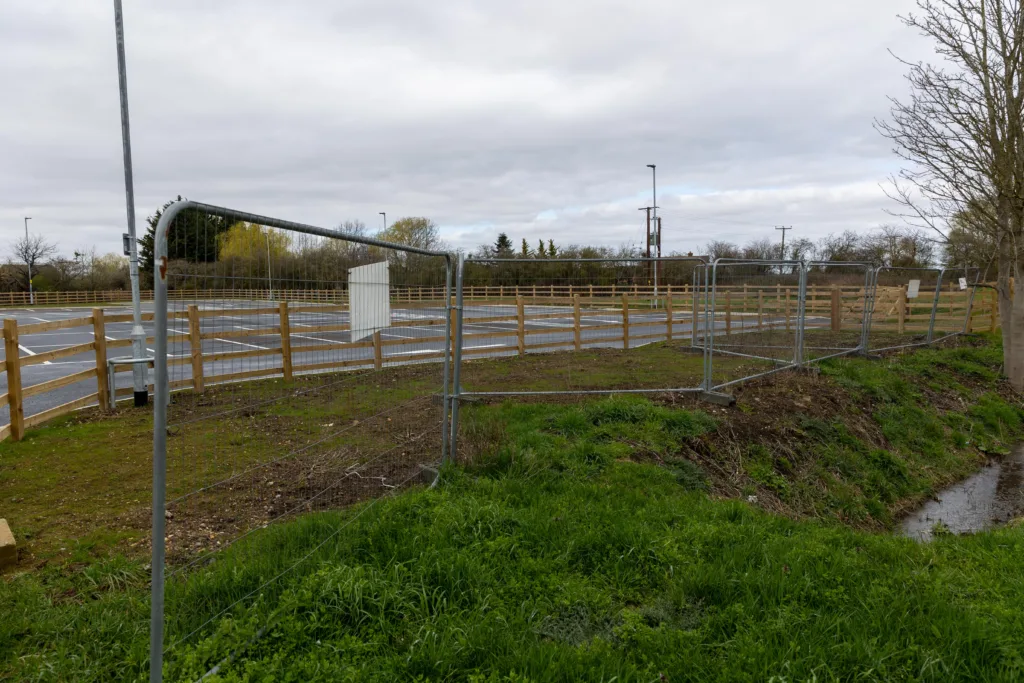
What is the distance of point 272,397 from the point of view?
3770mm

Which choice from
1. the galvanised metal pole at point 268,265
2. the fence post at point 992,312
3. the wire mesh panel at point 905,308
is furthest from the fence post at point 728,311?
the fence post at point 992,312

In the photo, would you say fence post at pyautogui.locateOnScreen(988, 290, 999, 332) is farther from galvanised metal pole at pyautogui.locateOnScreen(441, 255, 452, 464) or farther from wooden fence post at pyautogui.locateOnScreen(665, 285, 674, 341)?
galvanised metal pole at pyautogui.locateOnScreen(441, 255, 452, 464)

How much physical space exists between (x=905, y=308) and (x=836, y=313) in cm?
361

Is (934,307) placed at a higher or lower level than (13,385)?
higher

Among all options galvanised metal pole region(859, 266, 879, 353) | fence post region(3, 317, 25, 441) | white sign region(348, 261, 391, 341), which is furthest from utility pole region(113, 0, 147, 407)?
galvanised metal pole region(859, 266, 879, 353)

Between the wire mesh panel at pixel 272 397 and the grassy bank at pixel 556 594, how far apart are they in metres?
0.08

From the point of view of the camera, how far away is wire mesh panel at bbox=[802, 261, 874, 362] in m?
10.8

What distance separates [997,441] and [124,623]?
10.9 meters

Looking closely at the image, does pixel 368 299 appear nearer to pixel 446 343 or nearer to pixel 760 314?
pixel 446 343

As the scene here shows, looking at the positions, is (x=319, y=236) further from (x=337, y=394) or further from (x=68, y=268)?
(x=68, y=268)

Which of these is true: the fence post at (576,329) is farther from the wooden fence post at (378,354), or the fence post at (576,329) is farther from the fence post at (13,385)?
the fence post at (13,385)

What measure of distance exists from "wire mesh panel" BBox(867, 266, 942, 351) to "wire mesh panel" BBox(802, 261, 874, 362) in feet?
3.29

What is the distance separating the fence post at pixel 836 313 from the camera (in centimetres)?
1179

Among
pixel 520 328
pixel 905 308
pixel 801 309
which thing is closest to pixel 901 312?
pixel 905 308
